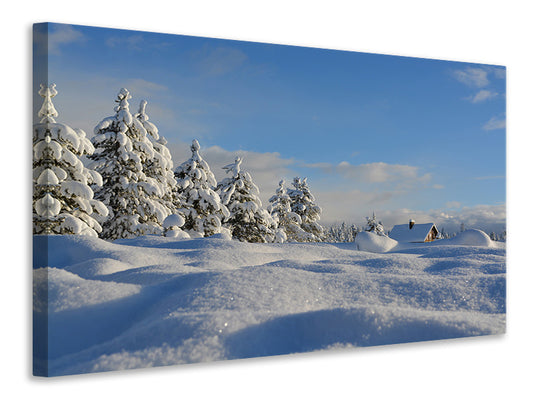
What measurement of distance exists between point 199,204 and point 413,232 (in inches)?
279

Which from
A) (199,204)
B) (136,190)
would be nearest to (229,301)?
(136,190)

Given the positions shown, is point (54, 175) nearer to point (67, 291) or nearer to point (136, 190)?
point (67, 291)

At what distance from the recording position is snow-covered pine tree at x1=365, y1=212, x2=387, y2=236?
790 cm

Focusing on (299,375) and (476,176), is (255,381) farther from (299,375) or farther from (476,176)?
(476,176)

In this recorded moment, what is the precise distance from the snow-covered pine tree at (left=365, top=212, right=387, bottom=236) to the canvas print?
0.06 meters

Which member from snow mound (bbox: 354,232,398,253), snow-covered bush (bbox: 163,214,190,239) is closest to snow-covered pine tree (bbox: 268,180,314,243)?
snow-covered bush (bbox: 163,214,190,239)

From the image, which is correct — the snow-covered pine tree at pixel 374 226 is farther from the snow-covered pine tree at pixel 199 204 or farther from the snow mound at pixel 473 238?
the snow-covered pine tree at pixel 199 204

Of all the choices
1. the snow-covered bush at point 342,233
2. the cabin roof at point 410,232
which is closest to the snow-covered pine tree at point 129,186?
the snow-covered bush at point 342,233

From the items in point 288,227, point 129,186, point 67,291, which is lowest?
point 67,291

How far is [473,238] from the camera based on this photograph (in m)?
8.34

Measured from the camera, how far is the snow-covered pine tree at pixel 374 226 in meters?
7.90

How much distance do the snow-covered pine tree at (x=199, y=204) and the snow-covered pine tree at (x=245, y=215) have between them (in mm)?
370

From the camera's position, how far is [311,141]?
24.2ft
